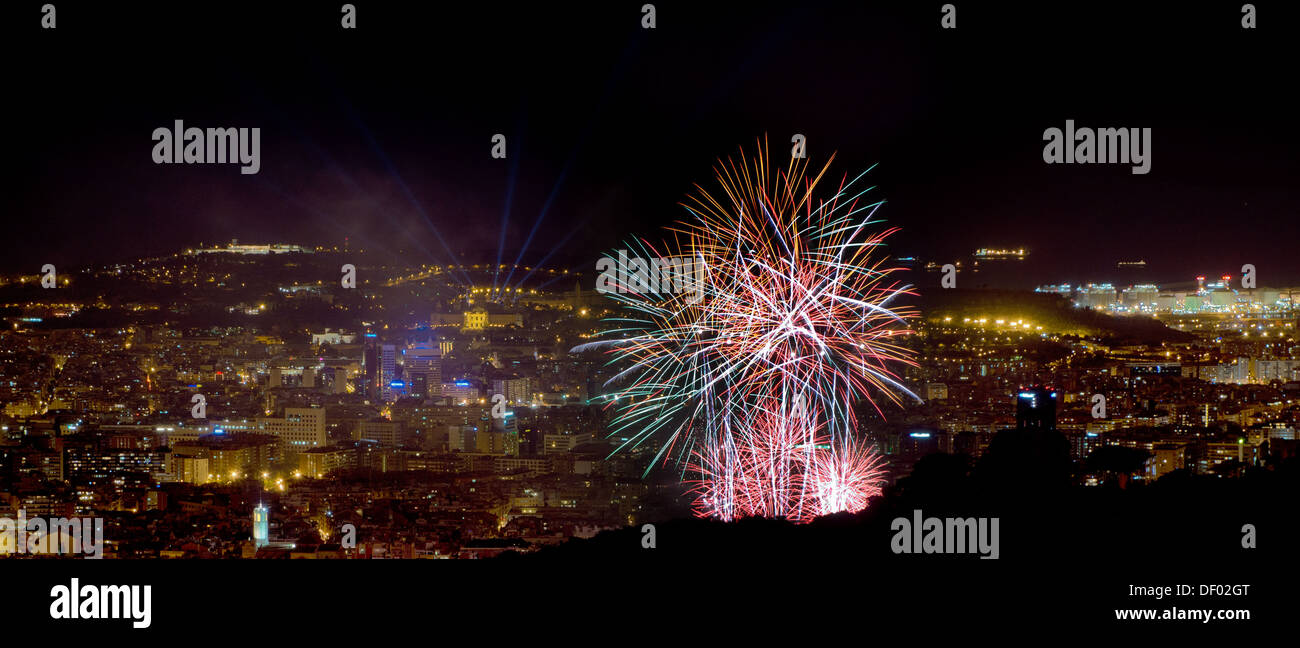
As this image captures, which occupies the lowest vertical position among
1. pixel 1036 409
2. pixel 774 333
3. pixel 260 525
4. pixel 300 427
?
pixel 260 525

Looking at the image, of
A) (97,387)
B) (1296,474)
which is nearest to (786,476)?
(1296,474)

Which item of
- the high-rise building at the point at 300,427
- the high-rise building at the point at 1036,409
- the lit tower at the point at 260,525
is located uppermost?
the high-rise building at the point at 1036,409

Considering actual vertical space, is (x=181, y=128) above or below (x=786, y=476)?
above

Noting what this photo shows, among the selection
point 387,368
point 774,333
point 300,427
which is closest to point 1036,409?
point 774,333

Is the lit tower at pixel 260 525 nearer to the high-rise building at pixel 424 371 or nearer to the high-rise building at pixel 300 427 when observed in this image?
the high-rise building at pixel 300 427

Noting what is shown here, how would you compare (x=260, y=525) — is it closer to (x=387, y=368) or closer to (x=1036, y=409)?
(x=1036, y=409)

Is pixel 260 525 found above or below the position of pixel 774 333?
below

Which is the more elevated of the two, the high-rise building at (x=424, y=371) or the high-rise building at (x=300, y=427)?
the high-rise building at (x=424, y=371)

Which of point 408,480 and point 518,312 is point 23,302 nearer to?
point 408,480

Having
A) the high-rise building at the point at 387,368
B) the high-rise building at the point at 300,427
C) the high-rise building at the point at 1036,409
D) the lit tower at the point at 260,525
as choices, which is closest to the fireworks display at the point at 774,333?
the high-rise building at the point at 1036,409

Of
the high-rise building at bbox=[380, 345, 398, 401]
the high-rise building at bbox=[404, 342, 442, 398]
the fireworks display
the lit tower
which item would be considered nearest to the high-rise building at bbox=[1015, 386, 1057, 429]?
the fireworks display
